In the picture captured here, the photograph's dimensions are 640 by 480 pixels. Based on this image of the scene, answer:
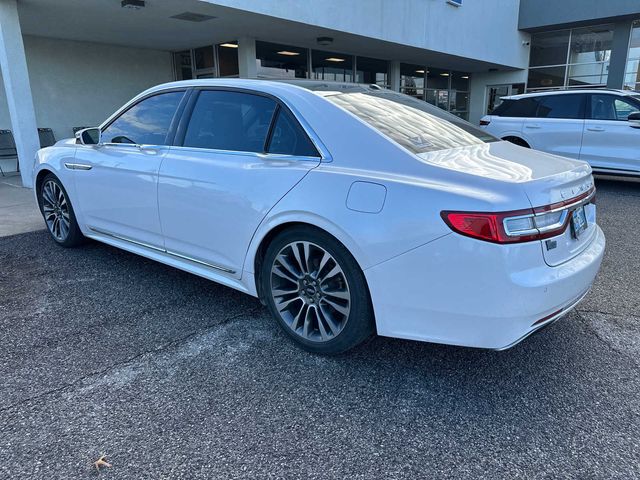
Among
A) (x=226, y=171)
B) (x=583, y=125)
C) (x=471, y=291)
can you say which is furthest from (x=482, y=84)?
(x=471, y=291)

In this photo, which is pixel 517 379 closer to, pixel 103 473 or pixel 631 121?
pixel 103 473

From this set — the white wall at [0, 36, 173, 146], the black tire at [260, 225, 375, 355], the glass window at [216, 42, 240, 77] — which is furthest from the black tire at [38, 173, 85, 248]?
the glass window at [216, 42, 240, 77]

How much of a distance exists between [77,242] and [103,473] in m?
3.45

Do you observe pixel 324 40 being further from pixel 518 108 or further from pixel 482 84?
pixel 482 84

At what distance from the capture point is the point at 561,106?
9.15 metres

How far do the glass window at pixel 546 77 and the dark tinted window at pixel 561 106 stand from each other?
37.9 feet

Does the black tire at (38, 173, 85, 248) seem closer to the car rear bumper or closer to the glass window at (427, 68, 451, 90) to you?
the car rear bumper

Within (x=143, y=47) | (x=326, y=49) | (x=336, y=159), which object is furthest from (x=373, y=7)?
(x=336, y=159)

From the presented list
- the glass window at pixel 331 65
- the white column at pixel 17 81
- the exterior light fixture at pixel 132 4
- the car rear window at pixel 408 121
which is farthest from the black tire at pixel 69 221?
the glass window at pixel 331 65

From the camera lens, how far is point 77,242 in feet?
16.3

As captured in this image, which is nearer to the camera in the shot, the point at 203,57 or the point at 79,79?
the point at 79,79

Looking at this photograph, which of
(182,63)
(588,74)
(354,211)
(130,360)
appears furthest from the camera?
(588,74)

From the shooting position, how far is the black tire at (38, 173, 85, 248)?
15.6 ft

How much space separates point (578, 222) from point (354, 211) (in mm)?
1261
